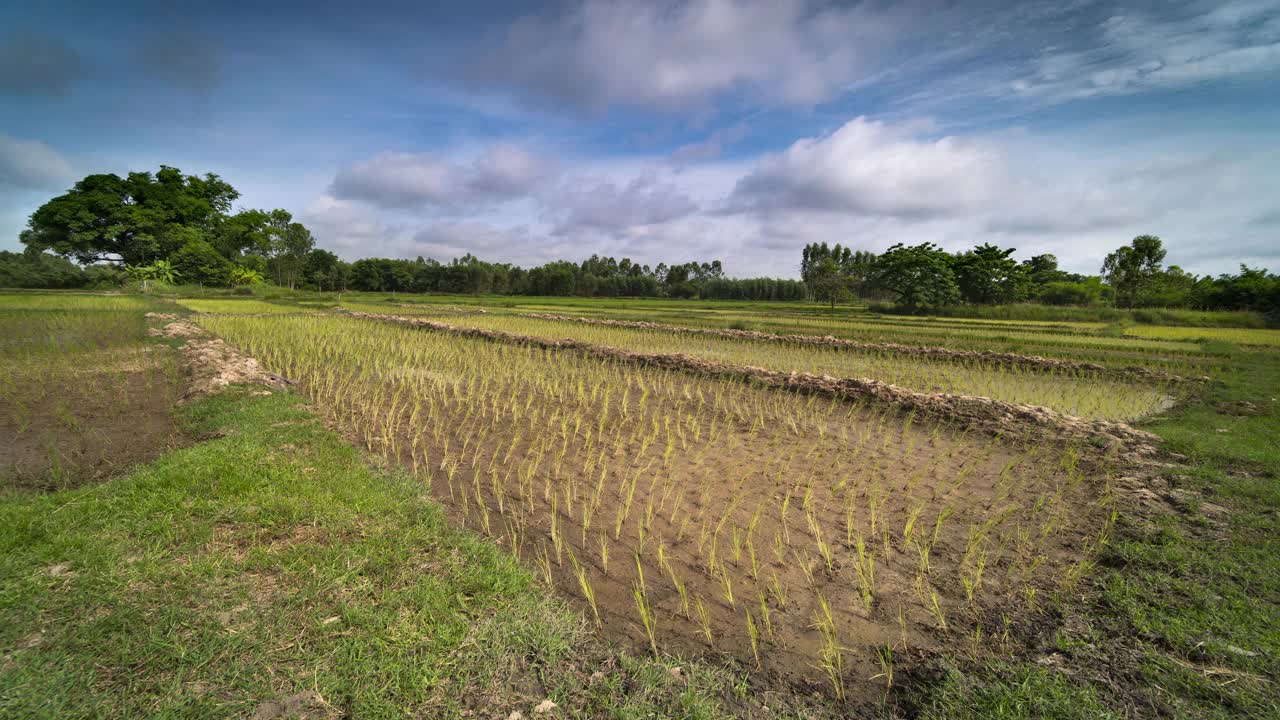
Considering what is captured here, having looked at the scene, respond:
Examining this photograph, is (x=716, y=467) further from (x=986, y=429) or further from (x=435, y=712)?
(x=986, y=429)

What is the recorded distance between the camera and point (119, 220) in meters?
44.9

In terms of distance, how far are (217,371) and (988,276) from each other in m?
51.4

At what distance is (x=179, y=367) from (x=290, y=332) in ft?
22.0

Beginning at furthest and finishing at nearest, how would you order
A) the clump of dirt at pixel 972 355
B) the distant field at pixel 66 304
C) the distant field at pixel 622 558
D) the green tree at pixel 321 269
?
1. the green tree at pixel 321 269
2. the distant field at pixel 66 304
3. the clump of dirt at pixel 972 355
4. the distant field at pixel 622 558

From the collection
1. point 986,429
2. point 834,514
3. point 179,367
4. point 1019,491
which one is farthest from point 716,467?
point 179,367

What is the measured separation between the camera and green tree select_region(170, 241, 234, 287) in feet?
150

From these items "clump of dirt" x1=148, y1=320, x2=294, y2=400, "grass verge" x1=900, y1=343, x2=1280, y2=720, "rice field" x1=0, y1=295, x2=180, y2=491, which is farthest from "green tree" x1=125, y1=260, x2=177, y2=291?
"grass verge" x1=900, y1=343, x2=1280, y2=720

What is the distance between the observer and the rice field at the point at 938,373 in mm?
9523

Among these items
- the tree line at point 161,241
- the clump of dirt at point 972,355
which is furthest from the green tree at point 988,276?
the tree line at point 161,241

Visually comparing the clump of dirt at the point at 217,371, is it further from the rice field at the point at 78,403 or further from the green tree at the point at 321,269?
the green tree at the point at 321,269

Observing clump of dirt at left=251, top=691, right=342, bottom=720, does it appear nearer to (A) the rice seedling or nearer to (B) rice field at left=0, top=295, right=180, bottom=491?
(A) the rice seedling

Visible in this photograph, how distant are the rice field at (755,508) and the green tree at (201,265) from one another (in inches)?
2087

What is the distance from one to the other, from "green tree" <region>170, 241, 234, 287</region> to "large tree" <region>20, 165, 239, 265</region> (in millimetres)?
1228

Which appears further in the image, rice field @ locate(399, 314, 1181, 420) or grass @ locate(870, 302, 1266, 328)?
grass @ locate(870, 302, 1266, 328)
